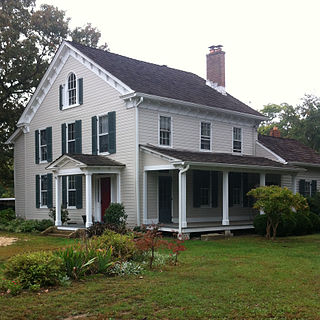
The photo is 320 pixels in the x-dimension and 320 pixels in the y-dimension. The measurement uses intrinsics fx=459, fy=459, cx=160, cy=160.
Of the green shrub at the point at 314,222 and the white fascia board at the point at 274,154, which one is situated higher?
the white fascia board at the point at 274,154

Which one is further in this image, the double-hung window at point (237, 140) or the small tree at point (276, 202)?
the double-hung window at point (237, 140)

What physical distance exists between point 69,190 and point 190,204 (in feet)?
19.4

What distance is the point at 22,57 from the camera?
28500 mm

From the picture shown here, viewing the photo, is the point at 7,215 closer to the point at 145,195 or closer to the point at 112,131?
the point at 112,131

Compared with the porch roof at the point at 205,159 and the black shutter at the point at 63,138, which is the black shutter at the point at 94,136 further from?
the porch roof at the point at 205,159

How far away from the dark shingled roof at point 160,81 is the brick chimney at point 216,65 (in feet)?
2.04

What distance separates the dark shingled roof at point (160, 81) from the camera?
63.8 ft

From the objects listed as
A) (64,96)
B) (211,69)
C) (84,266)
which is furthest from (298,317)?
(211,69)

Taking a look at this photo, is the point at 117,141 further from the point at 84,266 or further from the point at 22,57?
the point at 22,57

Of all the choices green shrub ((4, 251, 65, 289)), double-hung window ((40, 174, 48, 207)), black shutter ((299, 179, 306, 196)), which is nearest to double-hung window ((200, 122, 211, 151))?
black shutter ((299, 179, 306, 196))

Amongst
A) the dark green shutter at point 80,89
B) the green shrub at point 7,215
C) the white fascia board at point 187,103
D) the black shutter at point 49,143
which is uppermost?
the dark green shutter at point 80,89

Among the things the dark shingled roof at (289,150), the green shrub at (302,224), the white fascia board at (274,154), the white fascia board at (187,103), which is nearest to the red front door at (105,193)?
the white fascia board at (187,103)

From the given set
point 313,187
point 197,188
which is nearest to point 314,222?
point 197,188

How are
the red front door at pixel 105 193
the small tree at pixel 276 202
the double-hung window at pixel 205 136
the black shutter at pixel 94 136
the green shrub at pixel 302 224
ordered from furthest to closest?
the double-hung window at pixel 205 136 → the black shutter at pixel 94 136 → the red front door at pixel 105 193 → the green shrub at pixel 302 224 → the small tree at pixel 276 202
